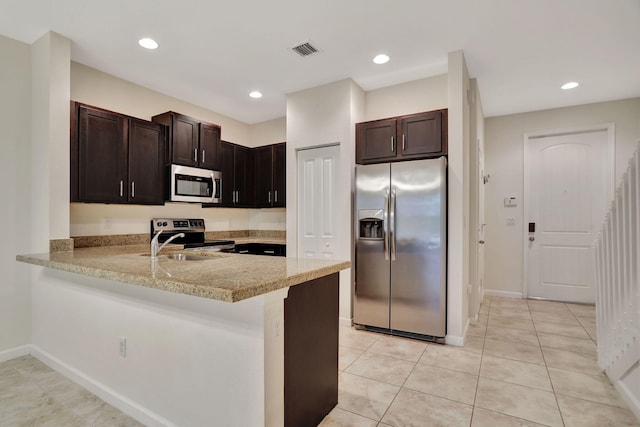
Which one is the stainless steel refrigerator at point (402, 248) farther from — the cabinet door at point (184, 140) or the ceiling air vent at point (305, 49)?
the cabinet door at point (184, 140)

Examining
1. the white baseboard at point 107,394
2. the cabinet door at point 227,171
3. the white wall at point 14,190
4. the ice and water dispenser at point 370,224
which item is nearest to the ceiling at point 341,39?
the white wall at point 14,190

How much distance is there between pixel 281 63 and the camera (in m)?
3.28

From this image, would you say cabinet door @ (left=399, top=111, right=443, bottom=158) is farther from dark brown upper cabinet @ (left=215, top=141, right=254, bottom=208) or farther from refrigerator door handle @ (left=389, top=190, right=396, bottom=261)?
dark brown upper cabinet @ (left=215, top=141, right=254, bottom=208)

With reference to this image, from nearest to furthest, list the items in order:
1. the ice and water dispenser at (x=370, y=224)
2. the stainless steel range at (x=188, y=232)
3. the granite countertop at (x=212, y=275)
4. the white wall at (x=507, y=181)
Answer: the granite countertop at (x=212, y=275) → the ice and water dispenser at (x=370, y=224) → the stainless steel range at (x=188, y=232) → the white wall at (x=507, y=181)

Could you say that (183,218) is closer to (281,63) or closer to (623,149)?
(281,63)

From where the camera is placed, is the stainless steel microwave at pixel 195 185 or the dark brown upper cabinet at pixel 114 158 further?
the stainless steel microwave at pixel 195 185

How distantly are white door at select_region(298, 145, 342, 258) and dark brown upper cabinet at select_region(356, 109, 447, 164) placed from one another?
1.13 ft

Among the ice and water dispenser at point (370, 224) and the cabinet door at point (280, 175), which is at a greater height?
the cabinet door at point (280, 175)

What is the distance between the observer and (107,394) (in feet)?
6.91

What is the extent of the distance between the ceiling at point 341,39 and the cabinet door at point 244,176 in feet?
3.29

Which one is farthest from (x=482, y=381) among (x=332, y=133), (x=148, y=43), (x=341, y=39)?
(x=148, y=43)

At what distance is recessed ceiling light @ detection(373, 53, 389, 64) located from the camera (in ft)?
10.3

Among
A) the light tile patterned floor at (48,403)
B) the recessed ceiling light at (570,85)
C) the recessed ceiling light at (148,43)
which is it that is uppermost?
the recessed ceiling light at (148,43)

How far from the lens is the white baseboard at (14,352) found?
2729 millimetres
